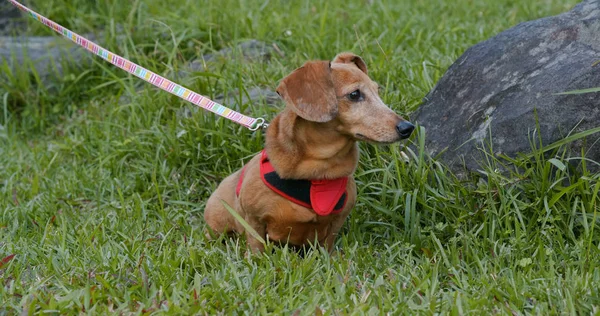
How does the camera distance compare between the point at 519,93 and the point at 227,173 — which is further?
the point at 227,173

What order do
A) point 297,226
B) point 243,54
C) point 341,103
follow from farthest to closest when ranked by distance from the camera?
point 243,54 < point 297,226 < point 341,103

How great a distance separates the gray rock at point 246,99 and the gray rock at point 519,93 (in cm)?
108

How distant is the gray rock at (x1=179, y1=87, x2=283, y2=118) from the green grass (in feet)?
0.25

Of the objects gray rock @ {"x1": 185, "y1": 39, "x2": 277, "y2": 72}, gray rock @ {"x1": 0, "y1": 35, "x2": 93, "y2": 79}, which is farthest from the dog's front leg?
gray rock @ {"x1": 0, "y1": 35, "x2": 93, "y2": 79}

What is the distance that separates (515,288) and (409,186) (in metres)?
1.14

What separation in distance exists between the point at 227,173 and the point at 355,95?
1.55 metres

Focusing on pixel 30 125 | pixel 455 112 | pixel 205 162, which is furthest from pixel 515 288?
pixel 30 125

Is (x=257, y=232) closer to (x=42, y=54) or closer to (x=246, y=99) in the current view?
(x=246, y=99)

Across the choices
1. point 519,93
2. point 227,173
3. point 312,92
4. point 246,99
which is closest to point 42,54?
point 246,99

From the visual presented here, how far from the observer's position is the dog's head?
339 centimetres

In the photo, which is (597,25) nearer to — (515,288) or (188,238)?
(515,288)

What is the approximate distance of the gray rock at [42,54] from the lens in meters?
6.55

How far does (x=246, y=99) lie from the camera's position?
5273mm

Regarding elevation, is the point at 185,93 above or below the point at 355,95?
below
